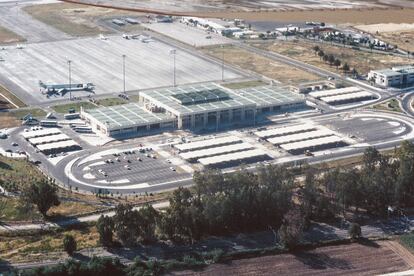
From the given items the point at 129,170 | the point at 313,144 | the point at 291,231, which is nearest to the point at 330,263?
the point at 291,231

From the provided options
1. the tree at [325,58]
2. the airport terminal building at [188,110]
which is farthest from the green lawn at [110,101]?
the tree at [325,58]

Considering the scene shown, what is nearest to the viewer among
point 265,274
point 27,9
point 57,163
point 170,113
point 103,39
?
point 265,274

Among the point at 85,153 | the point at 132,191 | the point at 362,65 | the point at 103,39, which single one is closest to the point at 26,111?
the point at 85,153

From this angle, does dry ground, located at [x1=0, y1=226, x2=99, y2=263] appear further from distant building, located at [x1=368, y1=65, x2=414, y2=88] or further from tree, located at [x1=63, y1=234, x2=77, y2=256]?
distant building, located at [x1=368, y1=65, x2=414, y2=88]

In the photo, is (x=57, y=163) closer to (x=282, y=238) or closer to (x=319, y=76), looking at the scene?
(x=282, y=238)

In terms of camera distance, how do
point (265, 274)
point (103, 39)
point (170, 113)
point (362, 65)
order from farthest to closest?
1. point (103, 39)
2. point (362, 65)
3. point (170, 113)
4. point (265, 274)

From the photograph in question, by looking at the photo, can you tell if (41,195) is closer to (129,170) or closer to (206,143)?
(129,170)
